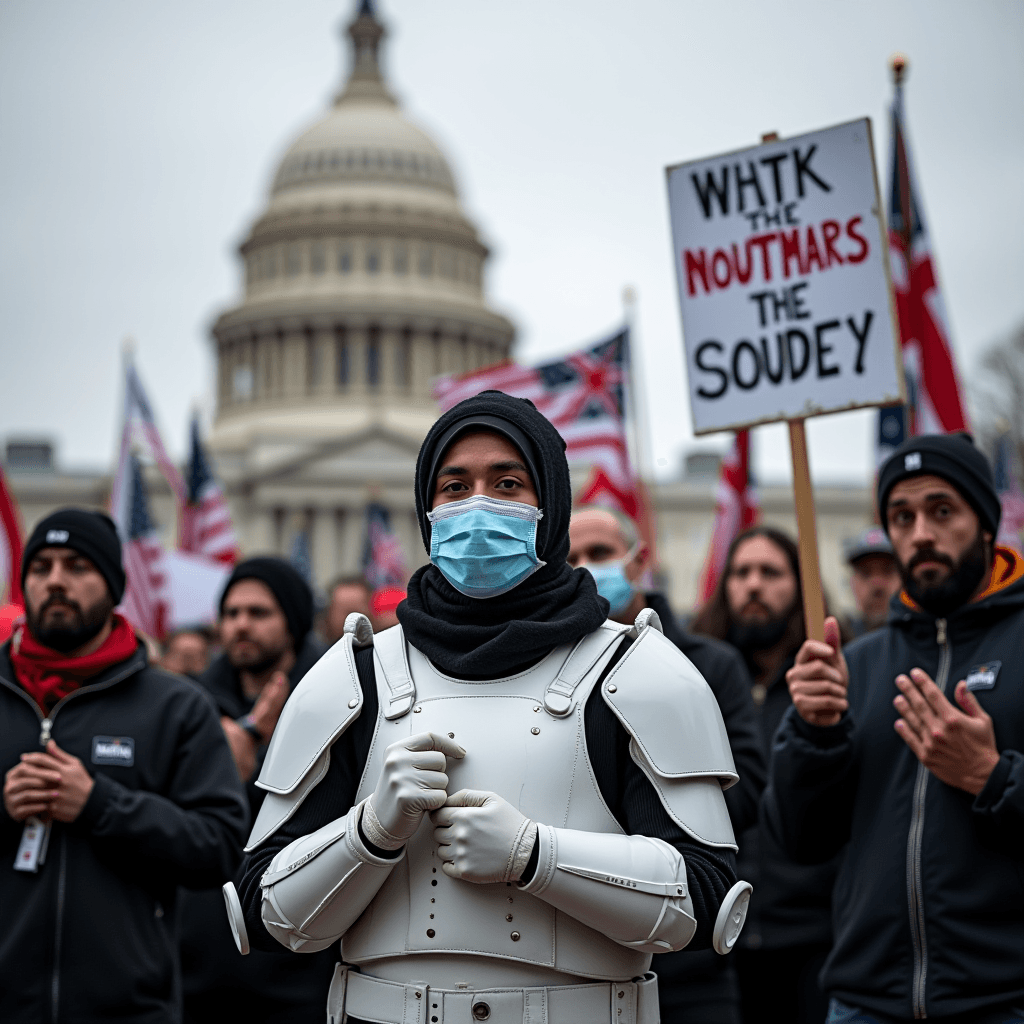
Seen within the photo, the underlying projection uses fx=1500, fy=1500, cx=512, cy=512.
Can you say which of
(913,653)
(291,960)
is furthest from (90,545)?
(913,653)

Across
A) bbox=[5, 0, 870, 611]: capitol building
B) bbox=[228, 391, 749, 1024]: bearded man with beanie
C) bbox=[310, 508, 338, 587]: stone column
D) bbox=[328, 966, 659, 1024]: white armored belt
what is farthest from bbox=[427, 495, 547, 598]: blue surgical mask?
bbox=[5, 0, 870, 611]: capitol building

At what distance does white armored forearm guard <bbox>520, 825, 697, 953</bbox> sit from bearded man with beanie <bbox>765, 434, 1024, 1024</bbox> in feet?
3.95

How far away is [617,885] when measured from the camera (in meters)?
2.33

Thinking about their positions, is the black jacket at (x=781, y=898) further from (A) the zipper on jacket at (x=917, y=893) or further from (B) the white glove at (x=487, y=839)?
(B) the white glove at (x=487, y=839)

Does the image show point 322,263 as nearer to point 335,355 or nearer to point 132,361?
point 335,355

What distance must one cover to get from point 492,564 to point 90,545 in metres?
2.00

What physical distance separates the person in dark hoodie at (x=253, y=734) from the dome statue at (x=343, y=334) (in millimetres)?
58060

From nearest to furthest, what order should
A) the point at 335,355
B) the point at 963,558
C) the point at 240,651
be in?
the point at 963,558
the point at 240,651
the point at 335,355

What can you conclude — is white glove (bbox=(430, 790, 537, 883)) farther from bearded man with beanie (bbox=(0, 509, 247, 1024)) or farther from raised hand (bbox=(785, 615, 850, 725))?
bearded man with beanie (bbox=(0, 509, 247, 1024))

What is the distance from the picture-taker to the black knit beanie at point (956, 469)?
3.76 m

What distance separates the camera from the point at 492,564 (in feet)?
8.43

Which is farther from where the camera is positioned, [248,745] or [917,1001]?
[248,745]

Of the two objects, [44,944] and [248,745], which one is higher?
[248,745]

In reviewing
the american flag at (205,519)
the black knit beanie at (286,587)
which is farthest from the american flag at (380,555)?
the black knit beanie at (286,587)
